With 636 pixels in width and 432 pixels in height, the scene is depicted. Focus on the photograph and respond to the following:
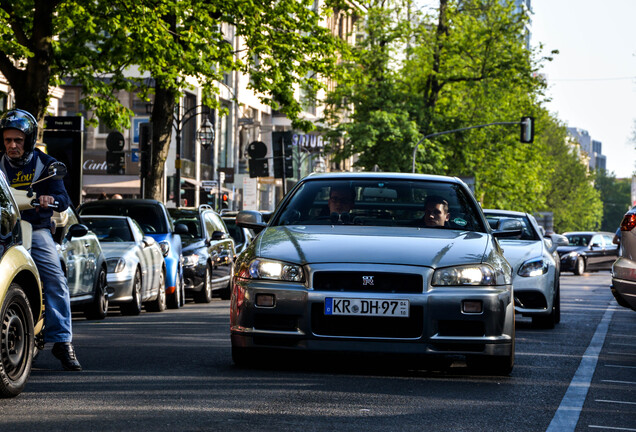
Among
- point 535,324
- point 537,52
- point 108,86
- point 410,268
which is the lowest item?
point 535,324

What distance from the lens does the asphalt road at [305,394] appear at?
7066 millimetres

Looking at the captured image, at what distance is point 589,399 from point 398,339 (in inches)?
52.1

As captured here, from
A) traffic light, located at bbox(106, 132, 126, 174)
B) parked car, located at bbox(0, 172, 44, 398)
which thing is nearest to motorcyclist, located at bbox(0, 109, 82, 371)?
parked car, located at bbox(0, 172, 44, 398)

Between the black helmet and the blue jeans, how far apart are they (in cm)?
58

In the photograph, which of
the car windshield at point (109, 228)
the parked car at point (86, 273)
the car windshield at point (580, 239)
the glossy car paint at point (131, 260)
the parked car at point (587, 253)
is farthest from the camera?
the car windshield at point (580, 239)

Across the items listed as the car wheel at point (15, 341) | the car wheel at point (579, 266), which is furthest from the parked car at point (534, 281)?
the car wheel at point (579, 266)

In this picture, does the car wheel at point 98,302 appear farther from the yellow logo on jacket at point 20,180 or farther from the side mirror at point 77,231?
the yellow logo on jacket at point 20,180

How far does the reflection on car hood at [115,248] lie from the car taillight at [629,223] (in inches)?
322

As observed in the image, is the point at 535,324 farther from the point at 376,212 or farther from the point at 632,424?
the point at 632,424

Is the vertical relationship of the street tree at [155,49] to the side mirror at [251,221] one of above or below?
above

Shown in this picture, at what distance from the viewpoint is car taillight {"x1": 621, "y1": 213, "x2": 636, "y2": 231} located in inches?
457

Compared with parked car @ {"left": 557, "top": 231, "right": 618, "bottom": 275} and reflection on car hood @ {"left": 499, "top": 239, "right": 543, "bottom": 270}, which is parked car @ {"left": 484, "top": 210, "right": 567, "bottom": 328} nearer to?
reflection on car hood @ {"left": 499, "top": 239, "right": 543, "bottom": 270}

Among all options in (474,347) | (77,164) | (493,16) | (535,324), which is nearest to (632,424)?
(474,347)

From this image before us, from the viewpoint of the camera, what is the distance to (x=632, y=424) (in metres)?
7.54
